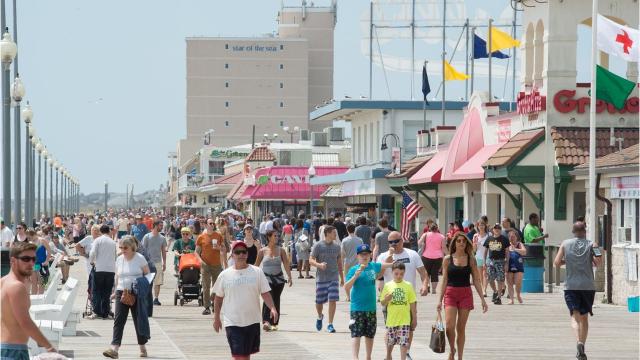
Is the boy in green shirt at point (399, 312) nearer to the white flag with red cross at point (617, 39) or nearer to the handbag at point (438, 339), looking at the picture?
the handbag at point (438, 339)

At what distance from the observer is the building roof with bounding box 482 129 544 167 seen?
35625 mm

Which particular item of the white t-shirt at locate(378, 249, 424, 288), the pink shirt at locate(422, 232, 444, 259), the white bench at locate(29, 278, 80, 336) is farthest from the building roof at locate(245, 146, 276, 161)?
the white t-shirt at locate(378, 249, 424, 288)

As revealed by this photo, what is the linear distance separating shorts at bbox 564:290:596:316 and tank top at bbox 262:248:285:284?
5.27 meters

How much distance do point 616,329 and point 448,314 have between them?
6391 millimetres

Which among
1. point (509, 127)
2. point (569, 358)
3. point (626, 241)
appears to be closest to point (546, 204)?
point (509, 127)

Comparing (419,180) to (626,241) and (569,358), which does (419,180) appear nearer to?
(626,241)

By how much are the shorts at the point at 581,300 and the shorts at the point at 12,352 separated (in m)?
9.24

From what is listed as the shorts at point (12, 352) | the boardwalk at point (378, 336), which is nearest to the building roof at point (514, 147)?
the boardwalk at point (378, 336)

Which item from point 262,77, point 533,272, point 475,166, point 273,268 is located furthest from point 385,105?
point 262,77

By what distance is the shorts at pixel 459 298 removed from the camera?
17000 mm

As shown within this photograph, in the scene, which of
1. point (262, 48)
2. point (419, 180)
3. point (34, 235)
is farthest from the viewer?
point (262, 48)

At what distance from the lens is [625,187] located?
28.0 m

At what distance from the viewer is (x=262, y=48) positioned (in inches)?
7407

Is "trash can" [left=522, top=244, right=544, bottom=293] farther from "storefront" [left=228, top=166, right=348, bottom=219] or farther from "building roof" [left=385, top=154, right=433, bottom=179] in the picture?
"storefront" [left=228, top=166, right=348, bottom=219]
